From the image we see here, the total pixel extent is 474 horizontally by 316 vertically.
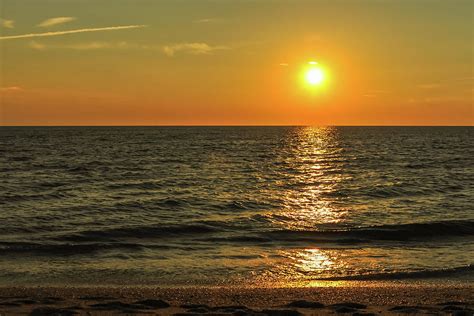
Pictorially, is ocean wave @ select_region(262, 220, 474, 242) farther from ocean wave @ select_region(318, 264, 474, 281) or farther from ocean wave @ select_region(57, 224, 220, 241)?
ocean wave @ select_region(318, 264, 474, 281)

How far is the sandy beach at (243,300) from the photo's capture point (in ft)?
34.1

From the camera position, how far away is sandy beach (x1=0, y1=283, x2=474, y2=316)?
1038 cm

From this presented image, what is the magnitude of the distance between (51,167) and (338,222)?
29687 millimetres

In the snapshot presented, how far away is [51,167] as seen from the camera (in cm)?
4575

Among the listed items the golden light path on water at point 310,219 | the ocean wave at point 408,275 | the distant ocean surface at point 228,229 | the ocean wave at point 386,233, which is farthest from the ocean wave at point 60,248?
the ocean wave at point 408,275

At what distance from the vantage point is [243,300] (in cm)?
1145

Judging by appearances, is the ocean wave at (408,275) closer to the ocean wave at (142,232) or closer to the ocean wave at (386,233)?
the ocean wave at (386,233)

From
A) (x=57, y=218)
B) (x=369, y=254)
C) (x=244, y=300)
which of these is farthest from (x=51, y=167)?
(x=244, y=300)

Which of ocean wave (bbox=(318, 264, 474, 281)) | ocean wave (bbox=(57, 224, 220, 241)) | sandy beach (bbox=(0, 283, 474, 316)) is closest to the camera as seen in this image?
sandy beach (bbox=(0, 283, 474, 316))

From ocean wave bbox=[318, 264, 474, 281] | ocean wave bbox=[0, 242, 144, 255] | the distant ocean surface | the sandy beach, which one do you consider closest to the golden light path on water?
the distant ocean surface

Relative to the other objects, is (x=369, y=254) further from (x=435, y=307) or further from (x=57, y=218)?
(x=57, y=218)

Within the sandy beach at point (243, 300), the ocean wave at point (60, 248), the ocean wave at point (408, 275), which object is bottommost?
the ocean wave at point (60, 248)

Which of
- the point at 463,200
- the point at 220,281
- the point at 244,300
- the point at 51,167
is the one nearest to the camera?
the point at 244,300

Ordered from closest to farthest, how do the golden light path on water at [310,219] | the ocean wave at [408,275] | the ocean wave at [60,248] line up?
the ocean wave at [408,275], the golden light path on water at [310,219], the ocean wave at [60,248]
